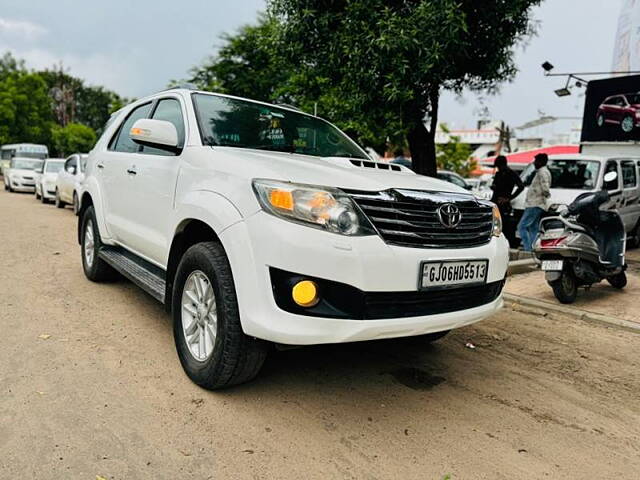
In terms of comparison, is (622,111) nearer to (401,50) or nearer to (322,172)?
(401,50)

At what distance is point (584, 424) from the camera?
A: 9.08 ft

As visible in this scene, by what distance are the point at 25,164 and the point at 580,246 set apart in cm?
2224

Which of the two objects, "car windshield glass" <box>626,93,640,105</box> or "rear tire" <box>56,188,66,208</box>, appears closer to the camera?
"rear tire" <box>56,188,66,208</box>

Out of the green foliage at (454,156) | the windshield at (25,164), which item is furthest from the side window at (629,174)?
the green foliage at (454,156)

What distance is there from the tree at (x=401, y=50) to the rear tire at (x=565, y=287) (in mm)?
3170

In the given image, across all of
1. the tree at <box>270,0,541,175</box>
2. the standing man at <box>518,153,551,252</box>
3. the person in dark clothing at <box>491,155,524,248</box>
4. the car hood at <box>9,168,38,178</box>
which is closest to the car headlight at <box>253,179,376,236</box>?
→ the tree at <box>270,0,541,175</box>

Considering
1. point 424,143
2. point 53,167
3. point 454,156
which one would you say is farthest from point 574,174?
point 454,156

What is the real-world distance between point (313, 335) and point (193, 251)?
943 mm

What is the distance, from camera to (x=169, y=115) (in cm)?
378

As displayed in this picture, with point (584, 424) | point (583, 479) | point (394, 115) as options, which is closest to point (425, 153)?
point (394, 115)

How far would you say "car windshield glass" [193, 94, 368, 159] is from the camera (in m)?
3.39

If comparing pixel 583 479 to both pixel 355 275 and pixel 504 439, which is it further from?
pixel 355 275

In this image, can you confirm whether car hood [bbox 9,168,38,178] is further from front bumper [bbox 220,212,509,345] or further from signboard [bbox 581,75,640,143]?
front bumper [bbox 220,212,509,345]

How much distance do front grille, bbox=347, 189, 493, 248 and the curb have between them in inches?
107
